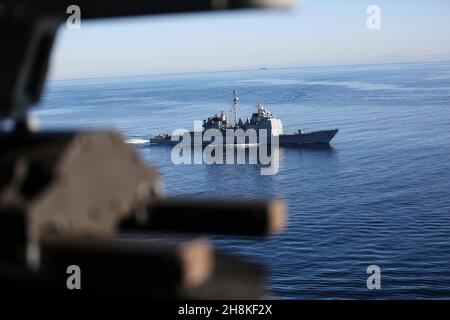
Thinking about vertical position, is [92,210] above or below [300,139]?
below

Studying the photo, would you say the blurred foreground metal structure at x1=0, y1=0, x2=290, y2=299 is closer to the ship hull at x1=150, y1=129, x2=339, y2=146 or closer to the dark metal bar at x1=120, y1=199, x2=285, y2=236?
the dark metal bar at x1=120, y1=199, x2=285, y2=236

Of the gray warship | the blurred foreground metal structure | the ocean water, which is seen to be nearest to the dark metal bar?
the blurred foreground metal structure

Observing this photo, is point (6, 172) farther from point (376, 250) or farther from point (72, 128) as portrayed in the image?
point (376, 250)

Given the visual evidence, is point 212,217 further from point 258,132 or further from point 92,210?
point 258,132

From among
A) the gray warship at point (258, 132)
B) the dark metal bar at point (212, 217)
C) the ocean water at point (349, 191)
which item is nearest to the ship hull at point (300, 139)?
the gray warship at point (258, 132)

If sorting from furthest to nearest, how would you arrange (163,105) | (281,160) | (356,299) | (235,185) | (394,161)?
(163,105) → (281,160) → (394,161) → (235,185) → (356,299)

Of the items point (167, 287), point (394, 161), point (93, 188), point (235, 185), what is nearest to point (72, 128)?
point (93, 188)

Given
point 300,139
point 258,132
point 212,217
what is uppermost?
point 258,132

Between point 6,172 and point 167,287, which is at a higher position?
point 6,172

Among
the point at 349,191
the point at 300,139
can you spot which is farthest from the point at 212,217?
the point at 300,139
